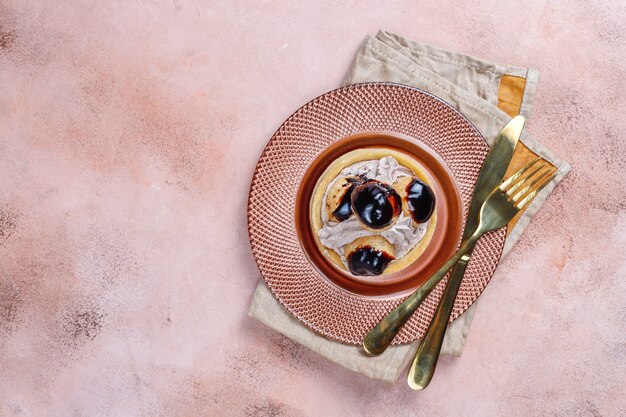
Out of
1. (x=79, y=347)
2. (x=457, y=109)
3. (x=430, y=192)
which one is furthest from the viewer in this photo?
(x=79, y=347)

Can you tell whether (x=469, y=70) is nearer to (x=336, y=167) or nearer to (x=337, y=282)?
(x=336, y=167)

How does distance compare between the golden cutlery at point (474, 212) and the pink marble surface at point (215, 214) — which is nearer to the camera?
the golden cutlery at point (474, 212)

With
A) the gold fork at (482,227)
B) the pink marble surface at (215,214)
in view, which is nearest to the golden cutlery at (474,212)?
the gold fork at (482,227)

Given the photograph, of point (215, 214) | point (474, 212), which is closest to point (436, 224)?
point (474, 212)

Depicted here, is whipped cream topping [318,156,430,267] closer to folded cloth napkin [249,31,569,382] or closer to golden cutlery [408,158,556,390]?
golden cutlery [408,158,556,390]

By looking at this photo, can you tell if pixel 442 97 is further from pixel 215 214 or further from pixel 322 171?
pixel 215 214

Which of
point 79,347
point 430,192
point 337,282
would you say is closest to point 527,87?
point 430,192

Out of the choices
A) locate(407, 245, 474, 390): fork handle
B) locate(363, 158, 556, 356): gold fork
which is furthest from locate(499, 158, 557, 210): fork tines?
locate(407, 245, 474, 390): fork handle

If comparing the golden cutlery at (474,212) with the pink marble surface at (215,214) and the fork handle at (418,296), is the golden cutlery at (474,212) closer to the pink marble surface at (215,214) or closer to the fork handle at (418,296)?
the fork handle at (418,296)
